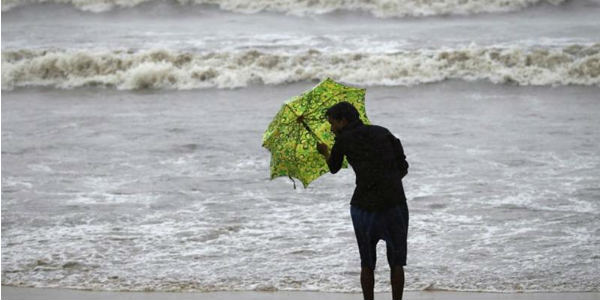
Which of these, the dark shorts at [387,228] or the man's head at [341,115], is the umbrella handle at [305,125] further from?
the dark shorts at [387,228]

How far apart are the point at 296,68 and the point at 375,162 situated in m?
15.4

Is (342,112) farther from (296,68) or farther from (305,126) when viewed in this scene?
(296,68)

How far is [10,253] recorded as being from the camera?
23.1 ft

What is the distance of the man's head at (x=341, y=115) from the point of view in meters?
4.52

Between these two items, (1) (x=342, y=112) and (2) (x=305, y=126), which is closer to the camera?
(1) (x=342, y=112)

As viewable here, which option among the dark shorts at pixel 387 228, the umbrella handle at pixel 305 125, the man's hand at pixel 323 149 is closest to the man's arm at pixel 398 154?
the dark shorts at pixel 387 228

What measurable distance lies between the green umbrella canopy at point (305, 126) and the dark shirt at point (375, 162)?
46 cm

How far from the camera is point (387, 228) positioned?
4.51 meters

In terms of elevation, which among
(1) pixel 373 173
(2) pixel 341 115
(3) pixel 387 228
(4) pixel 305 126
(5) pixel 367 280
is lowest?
(5) pixel 367 280

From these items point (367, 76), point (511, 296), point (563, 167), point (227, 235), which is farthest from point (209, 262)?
point (367, 76)

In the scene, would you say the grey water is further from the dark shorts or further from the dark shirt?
the dark shirt

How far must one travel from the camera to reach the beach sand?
5715 millimetres

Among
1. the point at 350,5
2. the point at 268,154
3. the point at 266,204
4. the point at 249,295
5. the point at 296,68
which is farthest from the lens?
the point at 350,5

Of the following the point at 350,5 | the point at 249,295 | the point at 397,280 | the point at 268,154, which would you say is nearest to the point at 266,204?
the point at 268,154
